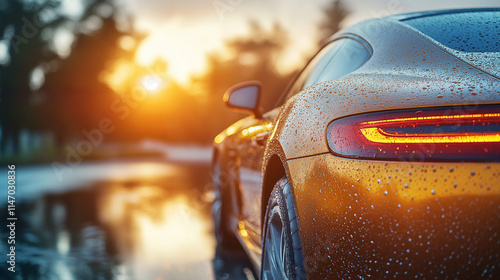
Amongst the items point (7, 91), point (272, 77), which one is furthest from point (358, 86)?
point (272, 77)

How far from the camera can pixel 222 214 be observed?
5.14 metres

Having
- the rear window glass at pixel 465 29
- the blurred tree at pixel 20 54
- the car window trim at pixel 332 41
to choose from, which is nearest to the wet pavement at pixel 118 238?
the car window trim at pixel 332 41

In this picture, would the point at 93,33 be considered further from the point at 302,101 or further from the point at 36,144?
the point at 302,101

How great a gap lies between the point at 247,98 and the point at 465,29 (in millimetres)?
1777

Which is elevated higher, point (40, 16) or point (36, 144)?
point (40, 16)

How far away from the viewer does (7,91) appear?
33781 mm

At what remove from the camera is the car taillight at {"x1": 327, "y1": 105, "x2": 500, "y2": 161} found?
164 centimetres

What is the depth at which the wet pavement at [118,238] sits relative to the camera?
4527 millimetres

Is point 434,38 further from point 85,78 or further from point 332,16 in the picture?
point 332,16

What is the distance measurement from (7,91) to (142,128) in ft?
43.9

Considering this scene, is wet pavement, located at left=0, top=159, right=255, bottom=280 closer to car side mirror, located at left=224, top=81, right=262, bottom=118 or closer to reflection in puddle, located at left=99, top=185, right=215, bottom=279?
reflection in puddle, located at left=99, top=185, right=215, bottom=279

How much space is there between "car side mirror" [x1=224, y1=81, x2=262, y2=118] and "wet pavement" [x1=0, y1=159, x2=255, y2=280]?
1280mm

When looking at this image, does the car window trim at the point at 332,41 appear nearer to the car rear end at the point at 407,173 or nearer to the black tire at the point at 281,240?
the car rear end at the point at 407,173

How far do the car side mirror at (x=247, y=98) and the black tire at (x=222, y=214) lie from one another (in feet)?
3.73
